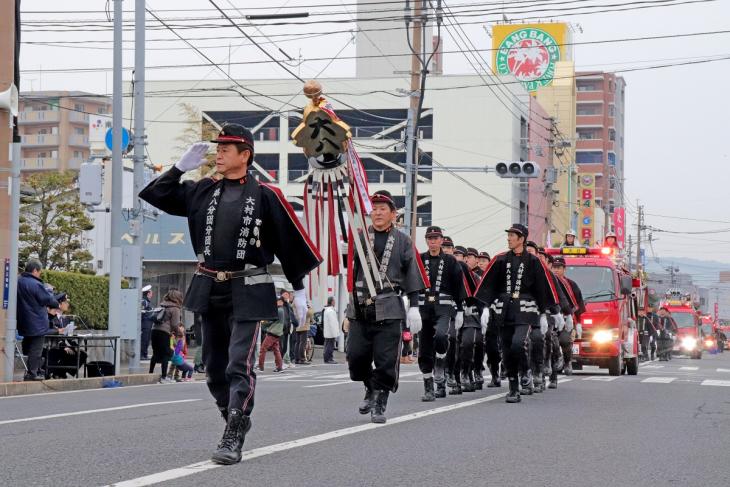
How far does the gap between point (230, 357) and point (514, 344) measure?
7.18 metres

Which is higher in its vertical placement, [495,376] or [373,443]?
[373,443]

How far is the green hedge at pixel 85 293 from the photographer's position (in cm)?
2689

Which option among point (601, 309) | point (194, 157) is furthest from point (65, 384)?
point (194, 157)

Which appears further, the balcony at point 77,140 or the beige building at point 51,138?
the balcony at point 77,140

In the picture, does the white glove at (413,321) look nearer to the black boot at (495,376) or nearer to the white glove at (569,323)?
the black boot at (495,376)

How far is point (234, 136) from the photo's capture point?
7.59m

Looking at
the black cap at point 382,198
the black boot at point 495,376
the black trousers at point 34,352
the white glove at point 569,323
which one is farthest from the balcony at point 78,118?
the black cap at point 382,198

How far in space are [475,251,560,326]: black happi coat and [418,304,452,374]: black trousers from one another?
0.54m

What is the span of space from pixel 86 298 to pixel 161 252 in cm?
1123

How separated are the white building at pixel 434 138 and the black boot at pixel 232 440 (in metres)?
64.3

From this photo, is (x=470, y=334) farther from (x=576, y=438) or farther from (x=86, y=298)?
(x=86, y=298)

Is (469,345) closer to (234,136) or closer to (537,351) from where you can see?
(537,351)

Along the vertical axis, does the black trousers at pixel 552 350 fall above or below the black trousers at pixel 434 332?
below

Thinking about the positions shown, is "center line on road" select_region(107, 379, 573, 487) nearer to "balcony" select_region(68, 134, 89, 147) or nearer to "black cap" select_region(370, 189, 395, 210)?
"black cap" select_region(370, 189, 395, 210)
